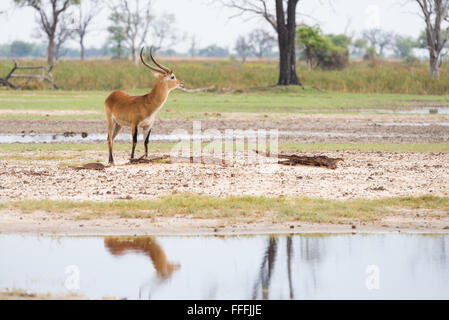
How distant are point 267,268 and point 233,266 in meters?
0.30

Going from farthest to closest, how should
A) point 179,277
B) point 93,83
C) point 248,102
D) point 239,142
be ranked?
1. point 93,83
2. point 248,102
3. point 239,142
4. point 179,277

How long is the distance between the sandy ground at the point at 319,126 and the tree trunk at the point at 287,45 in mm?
15234

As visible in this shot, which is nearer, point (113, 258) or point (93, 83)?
point (113, 258)

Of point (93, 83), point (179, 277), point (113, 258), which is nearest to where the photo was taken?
point (179, 277)

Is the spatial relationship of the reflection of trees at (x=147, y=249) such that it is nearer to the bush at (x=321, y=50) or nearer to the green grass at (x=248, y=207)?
the green grass at (x=248, y=207)

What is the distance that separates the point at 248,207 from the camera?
9992 mm

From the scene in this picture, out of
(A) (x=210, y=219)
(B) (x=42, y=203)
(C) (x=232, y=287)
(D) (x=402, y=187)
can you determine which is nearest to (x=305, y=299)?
(C) (x=232, y=287)

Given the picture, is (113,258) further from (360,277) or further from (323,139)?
(323,139)

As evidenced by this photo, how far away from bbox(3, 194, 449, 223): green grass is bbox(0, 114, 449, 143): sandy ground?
8077mm

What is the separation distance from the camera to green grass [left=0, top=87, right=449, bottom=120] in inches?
1045

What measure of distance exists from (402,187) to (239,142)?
650 cm

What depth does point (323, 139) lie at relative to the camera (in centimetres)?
1880

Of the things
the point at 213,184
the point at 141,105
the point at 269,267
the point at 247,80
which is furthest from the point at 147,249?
the point at 247,80

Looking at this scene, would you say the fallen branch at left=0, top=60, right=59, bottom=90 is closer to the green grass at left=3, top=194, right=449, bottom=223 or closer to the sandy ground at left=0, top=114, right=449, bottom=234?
the sandy ground at left=0, top=114, right=449, bottom=234
